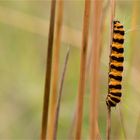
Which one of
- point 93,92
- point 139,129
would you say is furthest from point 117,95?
point 139,129

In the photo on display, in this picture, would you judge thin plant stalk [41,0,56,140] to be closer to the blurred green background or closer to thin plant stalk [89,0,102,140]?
thin plant stalk [89,0,102,140]

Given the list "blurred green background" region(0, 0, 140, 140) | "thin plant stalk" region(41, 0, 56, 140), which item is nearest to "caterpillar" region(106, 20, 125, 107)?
→ "thin plant stalk" region(41, 0, 56, 140)

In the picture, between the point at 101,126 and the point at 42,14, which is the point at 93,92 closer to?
the point at 101,126

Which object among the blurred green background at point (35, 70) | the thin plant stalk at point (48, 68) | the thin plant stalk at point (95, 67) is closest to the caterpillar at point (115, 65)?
the thin plant stalk at point (95, 67)

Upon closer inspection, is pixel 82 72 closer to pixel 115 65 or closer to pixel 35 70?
pixel 115 65

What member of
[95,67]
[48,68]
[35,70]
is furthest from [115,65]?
[35,70]

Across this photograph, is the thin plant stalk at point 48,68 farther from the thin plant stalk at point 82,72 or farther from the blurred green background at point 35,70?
the blurred green background at point 35,70
